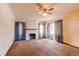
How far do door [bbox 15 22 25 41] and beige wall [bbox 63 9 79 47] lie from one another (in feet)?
12.6

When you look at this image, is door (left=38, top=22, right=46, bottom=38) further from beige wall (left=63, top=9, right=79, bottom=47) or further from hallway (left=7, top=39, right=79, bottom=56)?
hallway (left=7, top=39, right=79, bottom=56)

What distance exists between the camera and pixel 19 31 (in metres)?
8.92

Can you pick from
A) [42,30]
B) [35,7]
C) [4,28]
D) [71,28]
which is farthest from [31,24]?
[4,28]

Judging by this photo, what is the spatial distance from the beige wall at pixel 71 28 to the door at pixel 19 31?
385cm

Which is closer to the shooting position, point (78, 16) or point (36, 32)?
point (78, 16)

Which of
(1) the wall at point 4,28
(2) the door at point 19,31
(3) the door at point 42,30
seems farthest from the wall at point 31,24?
(1) the wall at point 4,28

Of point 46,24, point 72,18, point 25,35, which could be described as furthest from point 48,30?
point 72,18

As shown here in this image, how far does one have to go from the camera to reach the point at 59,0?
196 cm

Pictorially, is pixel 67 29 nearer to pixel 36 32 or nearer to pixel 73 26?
pixel 73 26

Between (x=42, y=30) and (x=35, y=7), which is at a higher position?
(x=35, y=7)

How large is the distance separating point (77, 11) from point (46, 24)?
5478mm

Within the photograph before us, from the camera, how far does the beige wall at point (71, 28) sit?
17.5 ft

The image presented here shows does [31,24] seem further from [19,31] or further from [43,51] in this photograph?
[43,51]

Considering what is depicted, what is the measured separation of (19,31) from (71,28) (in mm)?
4695
